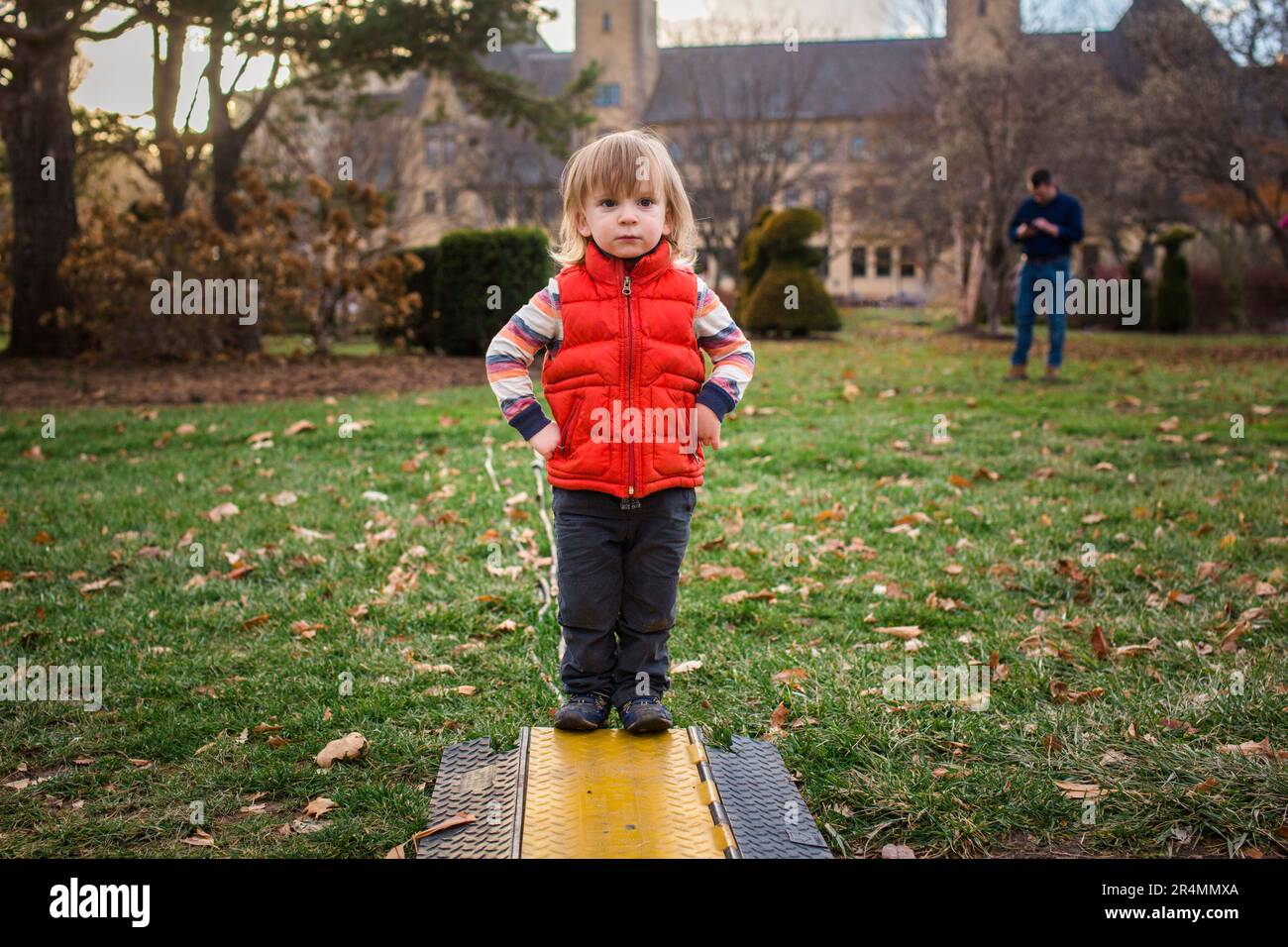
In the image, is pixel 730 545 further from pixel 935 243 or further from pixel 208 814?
pixel 935 243

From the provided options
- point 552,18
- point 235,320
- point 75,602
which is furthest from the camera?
point 552,18

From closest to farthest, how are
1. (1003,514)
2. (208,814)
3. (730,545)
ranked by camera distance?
(208,814)
(730,545)
(1003,514)

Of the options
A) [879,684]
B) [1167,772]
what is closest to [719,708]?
[879,684]

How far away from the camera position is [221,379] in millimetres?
12180

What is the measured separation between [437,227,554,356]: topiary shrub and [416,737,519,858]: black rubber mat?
38.0ft

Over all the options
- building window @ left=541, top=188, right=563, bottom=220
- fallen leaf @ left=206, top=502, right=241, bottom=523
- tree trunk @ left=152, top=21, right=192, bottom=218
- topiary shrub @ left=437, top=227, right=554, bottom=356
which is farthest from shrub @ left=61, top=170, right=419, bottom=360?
building window @ left=541, top=188, right=563, bottom=220

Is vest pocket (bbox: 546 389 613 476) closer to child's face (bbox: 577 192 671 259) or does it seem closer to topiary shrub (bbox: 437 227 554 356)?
child's face (bbox: 577 192 671 259)

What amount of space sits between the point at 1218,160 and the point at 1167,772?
59.7 ft

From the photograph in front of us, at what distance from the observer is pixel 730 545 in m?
5.41

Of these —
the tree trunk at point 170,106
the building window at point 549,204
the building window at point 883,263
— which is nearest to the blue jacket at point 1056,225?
the tree trunk at point 170,106

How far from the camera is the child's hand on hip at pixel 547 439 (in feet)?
9.86

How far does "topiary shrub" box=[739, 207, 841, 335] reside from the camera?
21.7 metres

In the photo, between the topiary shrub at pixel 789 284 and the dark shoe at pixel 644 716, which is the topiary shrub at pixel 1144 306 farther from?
the dark shoe at pixel 644 716

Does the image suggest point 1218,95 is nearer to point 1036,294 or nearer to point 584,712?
point 1036,294
